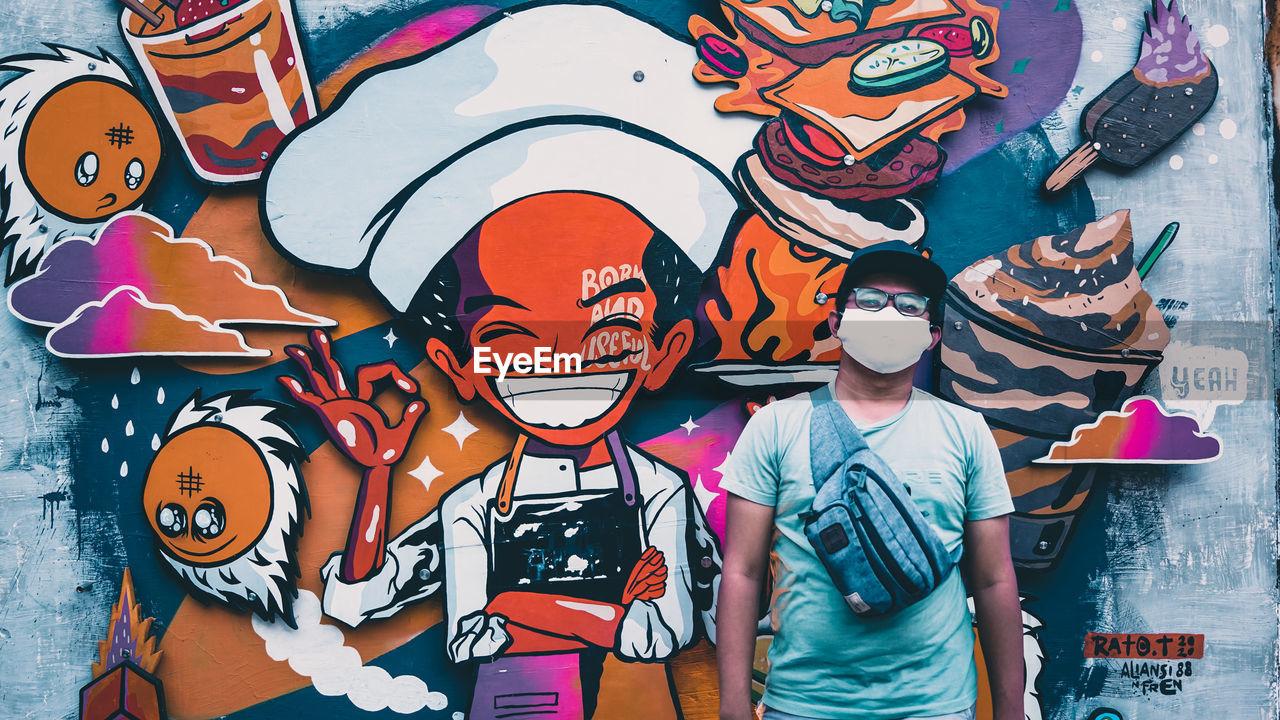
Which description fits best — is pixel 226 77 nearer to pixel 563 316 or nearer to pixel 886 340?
pixel 563 316

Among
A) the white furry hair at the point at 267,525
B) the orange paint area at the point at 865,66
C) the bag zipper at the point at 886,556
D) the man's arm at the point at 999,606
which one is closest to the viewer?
the bag zipper at the point at 886,556

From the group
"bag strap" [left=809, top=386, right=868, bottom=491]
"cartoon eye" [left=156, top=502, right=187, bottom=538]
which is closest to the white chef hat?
"bag strap" [left=809, top=386, right=868, bottom=491]

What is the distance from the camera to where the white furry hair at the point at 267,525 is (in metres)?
2.96

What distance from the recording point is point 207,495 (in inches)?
117

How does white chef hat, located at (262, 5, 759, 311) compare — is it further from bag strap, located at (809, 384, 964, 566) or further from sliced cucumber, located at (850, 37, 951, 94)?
bag strap, located at (809, 384, 964, 566)

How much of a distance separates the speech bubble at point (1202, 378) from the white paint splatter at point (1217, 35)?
1256mm

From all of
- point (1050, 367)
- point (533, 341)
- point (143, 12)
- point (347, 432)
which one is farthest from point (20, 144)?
point (1050, 367)

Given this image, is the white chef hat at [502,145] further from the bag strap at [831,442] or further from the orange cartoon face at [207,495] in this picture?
the bag strap at [831,442]

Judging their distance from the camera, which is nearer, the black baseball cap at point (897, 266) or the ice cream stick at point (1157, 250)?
the black baseball cap at point (897, 266)

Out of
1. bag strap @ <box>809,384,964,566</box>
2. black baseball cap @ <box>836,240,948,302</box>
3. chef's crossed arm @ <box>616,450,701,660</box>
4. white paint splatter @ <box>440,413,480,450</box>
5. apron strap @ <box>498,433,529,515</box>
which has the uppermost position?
black baseball cap @ <box>836,240,948,302</box>

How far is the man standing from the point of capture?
2.22m

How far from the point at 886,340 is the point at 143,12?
3.12 meters

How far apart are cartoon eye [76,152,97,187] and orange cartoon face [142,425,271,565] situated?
107 cm

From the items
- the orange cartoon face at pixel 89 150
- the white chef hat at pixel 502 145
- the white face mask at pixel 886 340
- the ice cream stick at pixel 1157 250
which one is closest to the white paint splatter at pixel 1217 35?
the ice cream stick at pixel 1157 250
